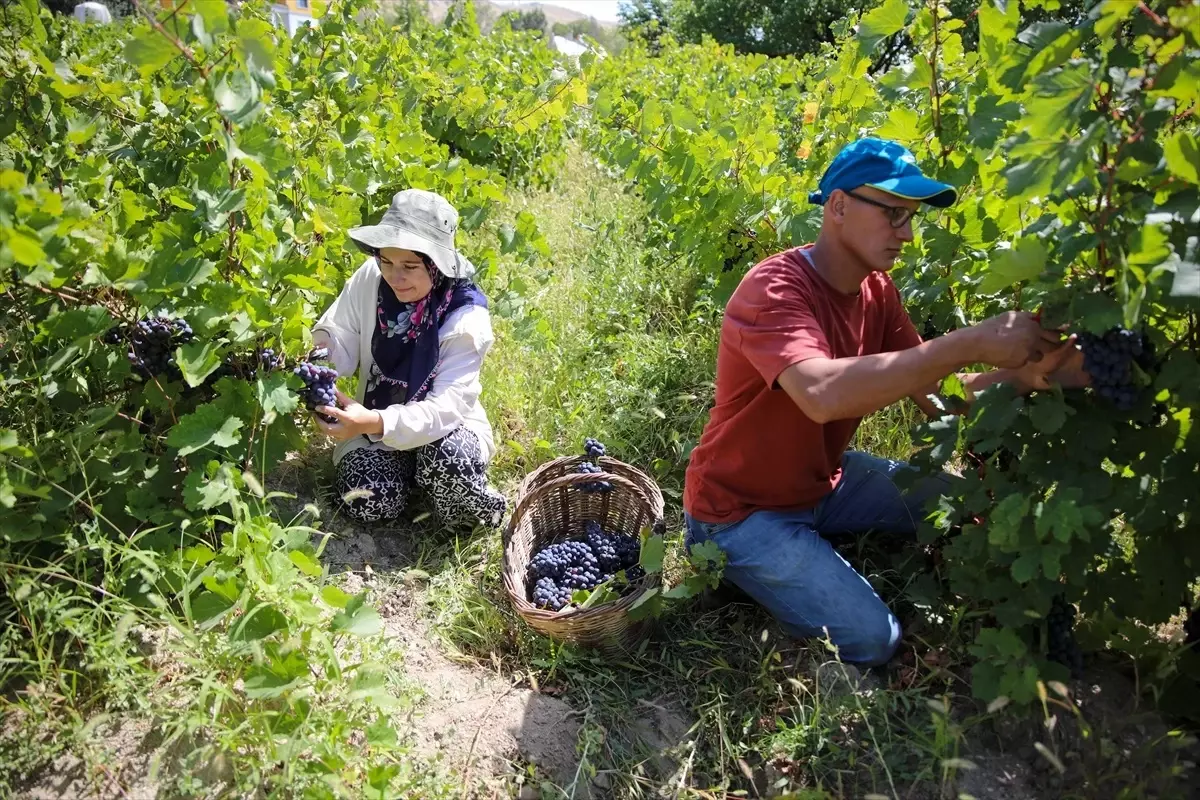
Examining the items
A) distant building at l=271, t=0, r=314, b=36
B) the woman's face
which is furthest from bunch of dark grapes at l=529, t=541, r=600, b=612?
distant building at l=271, t=0, r=314, b=36

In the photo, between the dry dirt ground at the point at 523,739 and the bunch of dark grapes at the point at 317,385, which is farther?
the bunch of dark grapes at the point at 317,385

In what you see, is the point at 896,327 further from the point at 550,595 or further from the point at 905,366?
the point at 550,595

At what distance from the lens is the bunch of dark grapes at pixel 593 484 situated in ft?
9.42

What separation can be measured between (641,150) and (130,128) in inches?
81.2

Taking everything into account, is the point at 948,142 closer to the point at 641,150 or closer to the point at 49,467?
the point at 641,150

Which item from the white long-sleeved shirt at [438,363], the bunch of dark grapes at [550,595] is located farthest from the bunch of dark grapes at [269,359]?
the bunch of dark grapes at [550,595]

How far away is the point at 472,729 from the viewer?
2158mm

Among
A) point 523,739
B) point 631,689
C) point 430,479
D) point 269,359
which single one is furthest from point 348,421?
point 631,689

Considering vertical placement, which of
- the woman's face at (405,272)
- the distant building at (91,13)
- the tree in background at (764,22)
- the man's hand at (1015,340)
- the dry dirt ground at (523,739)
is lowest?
the dry dirt ground at (523,739)

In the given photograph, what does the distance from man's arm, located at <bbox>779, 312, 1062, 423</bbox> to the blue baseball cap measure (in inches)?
17.2

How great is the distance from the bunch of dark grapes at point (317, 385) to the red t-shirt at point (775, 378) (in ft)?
3.55

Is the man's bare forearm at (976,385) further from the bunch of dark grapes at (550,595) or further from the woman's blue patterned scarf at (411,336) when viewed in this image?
the woman's blue patterned scarf at (411,336)

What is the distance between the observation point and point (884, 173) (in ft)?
6.59

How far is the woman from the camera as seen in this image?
2650mm
